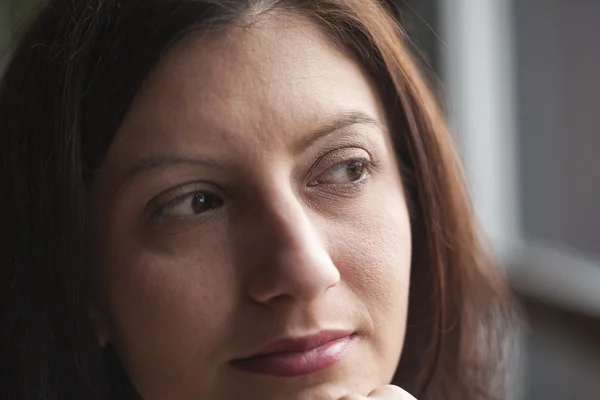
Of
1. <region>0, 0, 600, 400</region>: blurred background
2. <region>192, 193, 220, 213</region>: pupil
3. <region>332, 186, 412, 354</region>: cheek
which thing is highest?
<region>0, 0, 600, 400</region>: blurred background

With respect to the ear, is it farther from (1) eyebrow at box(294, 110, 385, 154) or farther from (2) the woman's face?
(1) eyebrow at box(294, 110, 385, 154)

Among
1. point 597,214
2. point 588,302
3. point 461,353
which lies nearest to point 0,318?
point 461,353

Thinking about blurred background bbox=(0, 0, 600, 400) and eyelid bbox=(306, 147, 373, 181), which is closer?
eyelid bbox=(306, 147, 373, 181)

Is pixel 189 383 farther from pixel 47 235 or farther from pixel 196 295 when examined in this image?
pixel 47 235

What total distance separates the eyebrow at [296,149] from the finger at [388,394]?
0.28 m

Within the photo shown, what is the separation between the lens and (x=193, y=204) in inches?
39.3

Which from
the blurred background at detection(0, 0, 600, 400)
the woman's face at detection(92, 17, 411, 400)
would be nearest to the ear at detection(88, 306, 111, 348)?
the woman's face at detection(92, 17, 411, 400)

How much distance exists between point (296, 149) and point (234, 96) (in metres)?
0.09

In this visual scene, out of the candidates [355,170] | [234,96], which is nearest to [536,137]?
[355,170]

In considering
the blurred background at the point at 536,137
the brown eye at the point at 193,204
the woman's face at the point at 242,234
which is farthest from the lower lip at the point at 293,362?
the blurred background at the point at 536,137

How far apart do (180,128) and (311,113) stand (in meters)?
0.14

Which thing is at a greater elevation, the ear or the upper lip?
the ear

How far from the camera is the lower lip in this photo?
0.96m

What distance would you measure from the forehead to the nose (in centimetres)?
8
